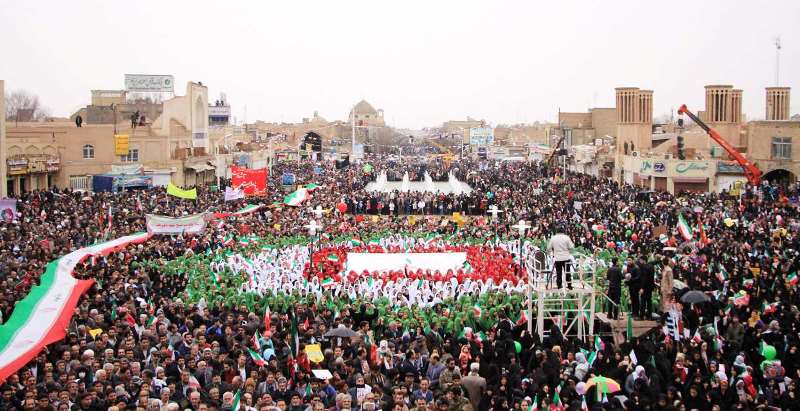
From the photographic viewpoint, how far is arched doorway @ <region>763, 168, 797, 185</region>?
4031 cm

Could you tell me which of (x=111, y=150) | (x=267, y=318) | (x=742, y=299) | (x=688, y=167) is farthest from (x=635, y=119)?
(x=267, y=318)

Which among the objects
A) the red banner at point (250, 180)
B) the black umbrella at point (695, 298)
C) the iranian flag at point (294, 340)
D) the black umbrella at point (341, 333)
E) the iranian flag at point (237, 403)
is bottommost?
the iranian flag at point (294, 340)

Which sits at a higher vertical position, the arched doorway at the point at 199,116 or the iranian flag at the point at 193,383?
the arched doorway at the point at 199,116

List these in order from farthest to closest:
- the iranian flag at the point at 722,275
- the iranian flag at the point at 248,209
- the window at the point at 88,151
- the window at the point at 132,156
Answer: the window at the point at 132,156
the window at the point at 88,151
the iranian flag at the point at 248,209
the iranian flag at the point at 722,275

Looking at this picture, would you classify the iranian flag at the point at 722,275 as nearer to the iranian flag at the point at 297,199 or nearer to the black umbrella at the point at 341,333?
the black umbrella at the point at 341,333

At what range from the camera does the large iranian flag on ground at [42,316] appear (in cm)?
1239

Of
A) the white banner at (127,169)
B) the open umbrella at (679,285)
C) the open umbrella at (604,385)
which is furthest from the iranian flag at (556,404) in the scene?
the white banner at (127,169)

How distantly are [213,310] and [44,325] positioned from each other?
299 cm

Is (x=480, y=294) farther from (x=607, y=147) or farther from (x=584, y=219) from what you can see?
(x=607, y=147)

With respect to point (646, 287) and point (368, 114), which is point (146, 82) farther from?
point (368, 114)

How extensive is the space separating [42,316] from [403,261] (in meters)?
10.6

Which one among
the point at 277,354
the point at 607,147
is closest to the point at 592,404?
the point at 277,354

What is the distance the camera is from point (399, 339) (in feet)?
45.8

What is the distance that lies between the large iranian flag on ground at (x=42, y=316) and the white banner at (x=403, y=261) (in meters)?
6.78
